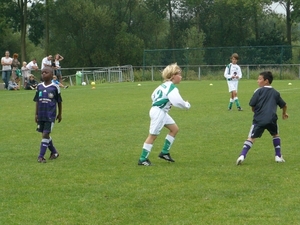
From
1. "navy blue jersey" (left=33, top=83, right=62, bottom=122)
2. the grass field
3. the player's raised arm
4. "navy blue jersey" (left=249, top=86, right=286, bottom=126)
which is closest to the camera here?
the grass field

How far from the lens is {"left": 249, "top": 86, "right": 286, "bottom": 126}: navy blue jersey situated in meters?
10.4

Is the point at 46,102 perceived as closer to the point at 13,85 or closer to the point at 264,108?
the point at 264,108

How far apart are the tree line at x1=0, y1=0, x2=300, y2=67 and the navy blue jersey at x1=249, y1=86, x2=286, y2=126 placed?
51.9 m

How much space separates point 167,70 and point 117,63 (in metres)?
58.8

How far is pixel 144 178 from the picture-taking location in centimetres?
941

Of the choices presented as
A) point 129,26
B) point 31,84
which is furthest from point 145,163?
point 129,26

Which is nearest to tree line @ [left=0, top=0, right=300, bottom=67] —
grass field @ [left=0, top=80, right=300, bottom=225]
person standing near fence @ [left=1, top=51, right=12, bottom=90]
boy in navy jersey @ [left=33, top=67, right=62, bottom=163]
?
person standing near fence @ [left=1, top=51, right=12, bottom=90]

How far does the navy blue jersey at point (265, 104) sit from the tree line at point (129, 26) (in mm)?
51876

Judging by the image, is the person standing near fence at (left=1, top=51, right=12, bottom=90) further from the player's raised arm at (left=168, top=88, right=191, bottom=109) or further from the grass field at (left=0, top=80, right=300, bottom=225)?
the player's raised arm at (left=168, top=88, right=191, bottom=109)

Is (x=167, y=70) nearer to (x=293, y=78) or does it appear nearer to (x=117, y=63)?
(x=293, y=78)

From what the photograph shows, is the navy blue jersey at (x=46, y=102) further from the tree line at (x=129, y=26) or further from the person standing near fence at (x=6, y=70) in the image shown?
the tree line at (x=129, y=26)

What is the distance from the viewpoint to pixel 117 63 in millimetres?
69125

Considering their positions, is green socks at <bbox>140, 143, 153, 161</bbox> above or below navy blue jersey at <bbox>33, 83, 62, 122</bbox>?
below

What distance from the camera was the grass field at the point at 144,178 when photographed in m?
7.31
